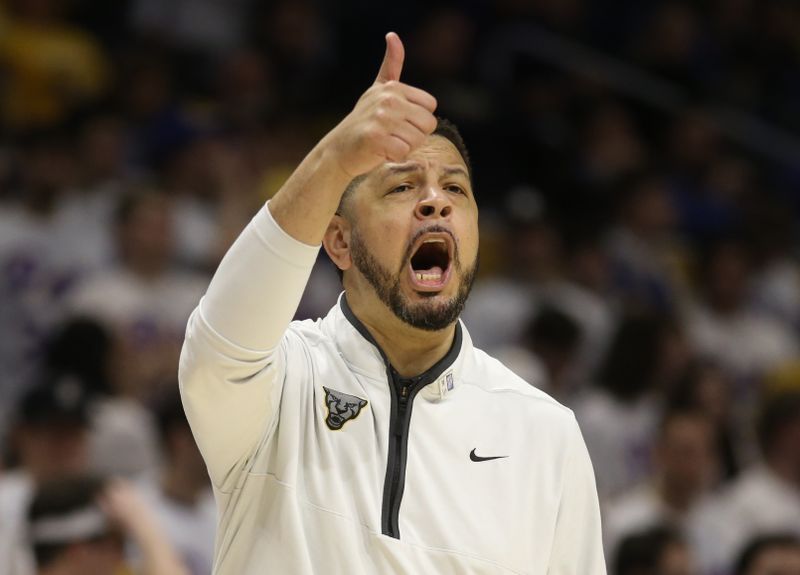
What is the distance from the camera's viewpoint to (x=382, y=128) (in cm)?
250

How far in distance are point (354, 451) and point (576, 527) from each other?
49 cm

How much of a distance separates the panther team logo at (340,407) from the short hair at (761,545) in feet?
10.0

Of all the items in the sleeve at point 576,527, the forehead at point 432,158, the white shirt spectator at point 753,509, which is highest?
the forehead at point 432,158

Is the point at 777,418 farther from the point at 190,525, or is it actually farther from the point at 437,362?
the point at 437,362

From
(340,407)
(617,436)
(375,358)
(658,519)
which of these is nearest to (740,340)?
(617,436)

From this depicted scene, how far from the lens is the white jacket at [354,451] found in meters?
2.62

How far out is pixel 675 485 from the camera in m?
6.35

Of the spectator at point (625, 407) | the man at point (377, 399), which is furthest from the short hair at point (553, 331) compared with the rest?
the man at point (377, 399)

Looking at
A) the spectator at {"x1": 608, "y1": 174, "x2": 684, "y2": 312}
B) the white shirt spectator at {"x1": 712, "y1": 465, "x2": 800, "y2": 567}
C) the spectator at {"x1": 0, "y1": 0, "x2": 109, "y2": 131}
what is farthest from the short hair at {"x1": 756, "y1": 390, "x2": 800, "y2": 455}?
the spectator at {"x1": 0, "y1": 0, "x2": 109, "y2": 131}

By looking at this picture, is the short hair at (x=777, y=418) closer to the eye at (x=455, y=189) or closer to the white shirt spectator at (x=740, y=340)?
the white shirt spectator at (x=740, y=340)

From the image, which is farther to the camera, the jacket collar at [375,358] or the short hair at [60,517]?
the short hair at [60,517]

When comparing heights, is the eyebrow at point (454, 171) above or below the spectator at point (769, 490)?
above

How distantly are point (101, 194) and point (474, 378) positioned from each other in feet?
15.7

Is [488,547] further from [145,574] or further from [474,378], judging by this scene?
[145,574]
